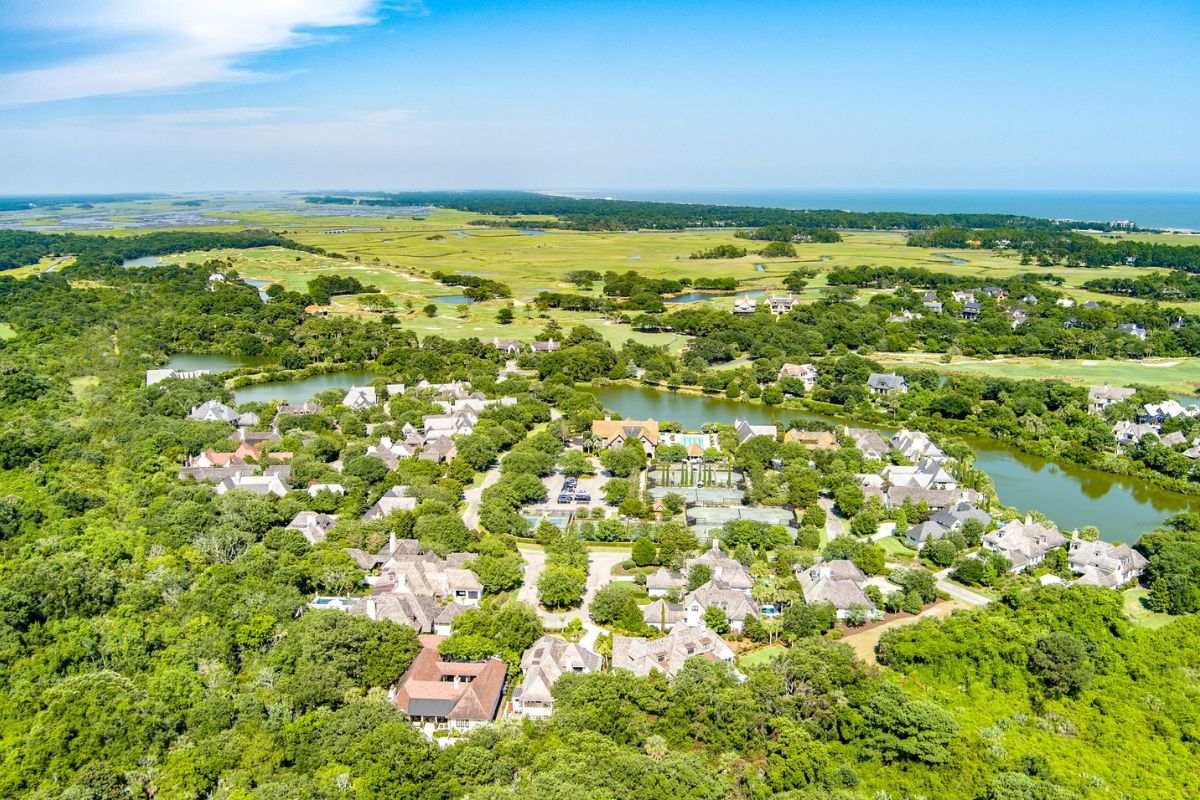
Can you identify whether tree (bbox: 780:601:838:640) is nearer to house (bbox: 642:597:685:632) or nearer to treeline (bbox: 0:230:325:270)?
house (bbox: 642:597:685:632)

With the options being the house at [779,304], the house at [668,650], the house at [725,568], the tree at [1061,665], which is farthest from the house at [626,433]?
the house at [779,304]

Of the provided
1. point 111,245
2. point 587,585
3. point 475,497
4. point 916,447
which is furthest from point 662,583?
point 111,245

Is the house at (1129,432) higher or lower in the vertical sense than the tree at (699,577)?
higher

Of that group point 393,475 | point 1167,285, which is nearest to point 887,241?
point 1167,285

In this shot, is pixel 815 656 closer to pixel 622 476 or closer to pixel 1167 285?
pixel 622 476

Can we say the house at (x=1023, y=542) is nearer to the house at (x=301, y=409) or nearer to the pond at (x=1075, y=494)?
the pond at (x=1075, y=494)

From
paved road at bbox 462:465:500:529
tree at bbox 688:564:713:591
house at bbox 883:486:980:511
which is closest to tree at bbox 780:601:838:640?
tree at bbox 688:564:713:591

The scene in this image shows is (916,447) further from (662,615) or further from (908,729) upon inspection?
(908,729)
